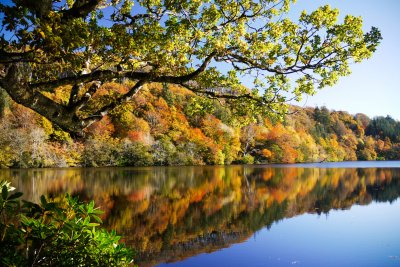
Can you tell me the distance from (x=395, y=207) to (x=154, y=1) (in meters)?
20.5

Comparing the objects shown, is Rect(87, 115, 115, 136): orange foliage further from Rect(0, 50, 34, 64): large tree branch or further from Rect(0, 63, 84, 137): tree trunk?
Rect(0, 50, 34, 64): large tree branch

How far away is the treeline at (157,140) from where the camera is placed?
1809 inches

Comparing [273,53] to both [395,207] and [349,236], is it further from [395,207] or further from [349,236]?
[395,207]

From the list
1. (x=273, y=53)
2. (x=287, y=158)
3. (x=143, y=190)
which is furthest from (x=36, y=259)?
(x=287, y=158)

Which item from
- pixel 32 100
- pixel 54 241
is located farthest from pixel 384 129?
pixel 54 241

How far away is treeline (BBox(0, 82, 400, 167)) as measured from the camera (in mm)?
45938

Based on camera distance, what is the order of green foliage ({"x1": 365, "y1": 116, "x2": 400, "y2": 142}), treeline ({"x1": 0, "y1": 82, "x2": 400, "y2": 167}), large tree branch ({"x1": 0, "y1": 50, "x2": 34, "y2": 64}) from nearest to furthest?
large tree branch ({"x1": 0, "y1": 50, "x2": 34, "y2": 64}) < treeline ({"x1": 0, "y1": 82, "x2": 400, "y2": 167}) < green foliage ({"x1": 365, "y1": 116, "x2": 400, "y2": 142})

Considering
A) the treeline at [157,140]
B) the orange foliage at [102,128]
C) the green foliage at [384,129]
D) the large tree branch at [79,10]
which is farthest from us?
the green foliage at [384,129]

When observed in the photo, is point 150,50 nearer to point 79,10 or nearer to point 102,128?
point 79,10

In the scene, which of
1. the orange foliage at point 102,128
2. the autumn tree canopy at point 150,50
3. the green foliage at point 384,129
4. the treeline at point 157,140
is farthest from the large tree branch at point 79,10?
the green foliage at point 384,129

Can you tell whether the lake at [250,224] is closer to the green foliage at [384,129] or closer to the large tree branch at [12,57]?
the large tree branch at [12,57]

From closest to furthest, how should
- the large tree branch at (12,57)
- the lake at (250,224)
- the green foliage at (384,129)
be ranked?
1. the large tree branch at (12,57)
2. the lake at (250,224)
3. the green foliage at (384,129)

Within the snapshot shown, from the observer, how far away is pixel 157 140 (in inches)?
2478

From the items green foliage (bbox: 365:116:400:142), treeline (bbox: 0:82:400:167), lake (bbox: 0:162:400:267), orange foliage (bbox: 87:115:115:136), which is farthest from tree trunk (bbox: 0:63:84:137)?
green foliage (bbox: 365:116:400:142)
